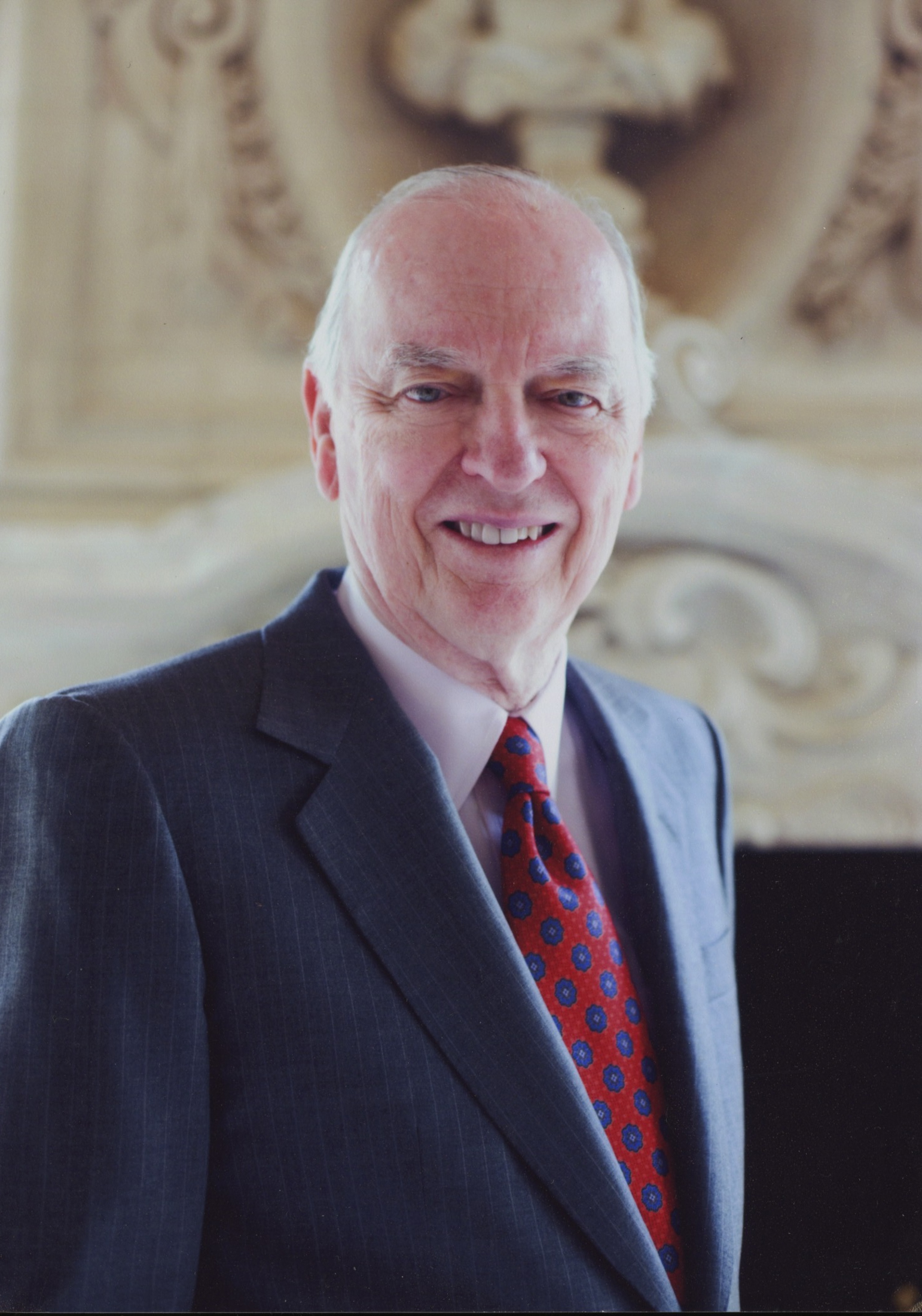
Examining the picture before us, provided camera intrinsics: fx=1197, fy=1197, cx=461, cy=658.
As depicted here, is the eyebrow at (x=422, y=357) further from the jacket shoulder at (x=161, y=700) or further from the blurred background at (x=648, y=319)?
the blurred background at (x=648, y=319)

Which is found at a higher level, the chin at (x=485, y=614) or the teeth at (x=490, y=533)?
the teeth at (x=490, y=533)

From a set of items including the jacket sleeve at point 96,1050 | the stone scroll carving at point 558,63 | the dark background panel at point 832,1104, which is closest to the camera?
the jacket sleeve at point 96,1050

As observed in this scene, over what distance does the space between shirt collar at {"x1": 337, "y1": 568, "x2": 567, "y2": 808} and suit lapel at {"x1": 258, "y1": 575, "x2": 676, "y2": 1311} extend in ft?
0.15

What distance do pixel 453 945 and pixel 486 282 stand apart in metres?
0.53

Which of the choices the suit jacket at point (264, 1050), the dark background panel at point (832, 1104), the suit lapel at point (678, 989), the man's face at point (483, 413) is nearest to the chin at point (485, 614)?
the man's face at point (483, 413)

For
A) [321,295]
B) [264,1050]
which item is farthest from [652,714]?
[321,295]

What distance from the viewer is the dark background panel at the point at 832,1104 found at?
6.09 ft

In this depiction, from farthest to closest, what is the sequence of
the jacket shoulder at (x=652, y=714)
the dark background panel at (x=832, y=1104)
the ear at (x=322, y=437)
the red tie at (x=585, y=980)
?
the dark background panel at (x=832, y=1104) → the jacket shoulder at (x=652, y=714) → the ear at (x=322, y=437) → the red tie at (x=585, y=980)

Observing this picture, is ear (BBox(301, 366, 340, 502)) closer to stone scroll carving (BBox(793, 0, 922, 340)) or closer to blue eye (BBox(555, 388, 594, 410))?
blue eye (BBox(555, 388, 594, 410))

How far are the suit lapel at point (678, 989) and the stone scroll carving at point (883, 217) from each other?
4.95 feet

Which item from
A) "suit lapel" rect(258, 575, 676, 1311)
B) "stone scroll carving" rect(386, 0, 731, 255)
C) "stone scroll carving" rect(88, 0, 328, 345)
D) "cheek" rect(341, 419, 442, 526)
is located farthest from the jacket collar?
"stone scroll carving" rect(386, 0, 731, 255)

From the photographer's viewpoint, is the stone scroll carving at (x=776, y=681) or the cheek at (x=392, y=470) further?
the stone scroll carving at (x=776, y=681)

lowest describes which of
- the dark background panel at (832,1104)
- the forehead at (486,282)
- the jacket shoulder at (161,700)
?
the dark background panel at (832,1104)

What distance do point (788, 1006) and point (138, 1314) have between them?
142 centimetres
